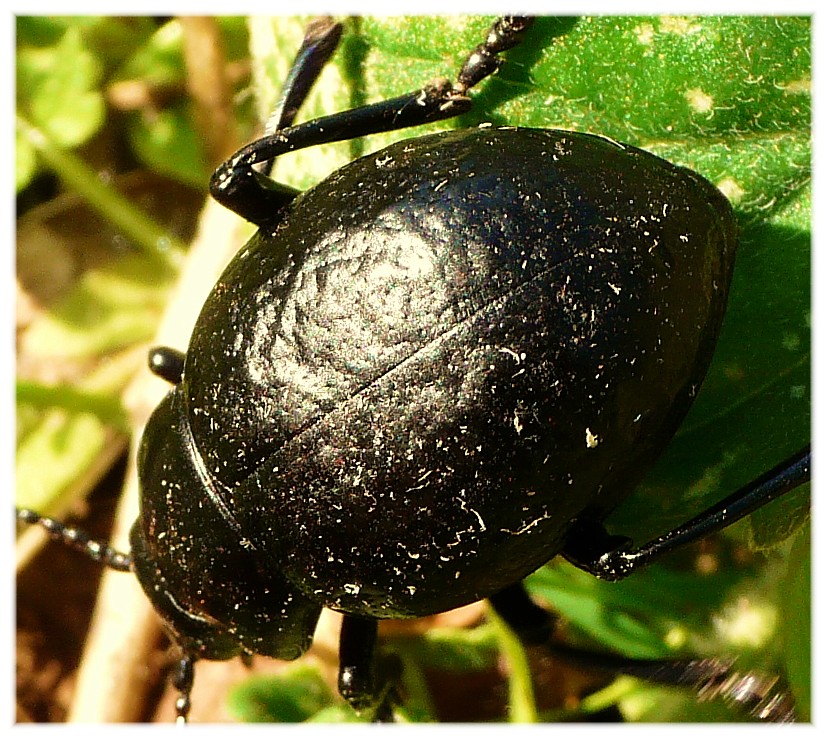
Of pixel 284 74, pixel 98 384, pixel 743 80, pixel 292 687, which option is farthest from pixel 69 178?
pixel 743 80

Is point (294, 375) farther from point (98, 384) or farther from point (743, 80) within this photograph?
point (98, 384)

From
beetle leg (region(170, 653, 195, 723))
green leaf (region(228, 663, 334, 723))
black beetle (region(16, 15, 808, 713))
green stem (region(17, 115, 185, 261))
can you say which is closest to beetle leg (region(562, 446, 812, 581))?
black beetle (region(16, 15, 808, 713))

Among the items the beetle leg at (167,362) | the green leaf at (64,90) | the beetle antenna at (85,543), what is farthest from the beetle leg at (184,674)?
the green leaf at (64,90)

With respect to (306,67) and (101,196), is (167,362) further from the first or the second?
(101,196)

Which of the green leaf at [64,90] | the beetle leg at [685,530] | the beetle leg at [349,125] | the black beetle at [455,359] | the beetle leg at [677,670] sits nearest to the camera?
the black beetle at [455,359]

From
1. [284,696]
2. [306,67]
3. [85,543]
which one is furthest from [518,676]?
[306,67]

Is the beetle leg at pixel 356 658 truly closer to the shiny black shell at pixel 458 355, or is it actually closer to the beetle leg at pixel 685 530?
the shiny black shell at pixel 458 355

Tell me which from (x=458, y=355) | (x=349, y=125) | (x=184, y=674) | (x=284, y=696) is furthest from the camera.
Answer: (x=284, y=696)
